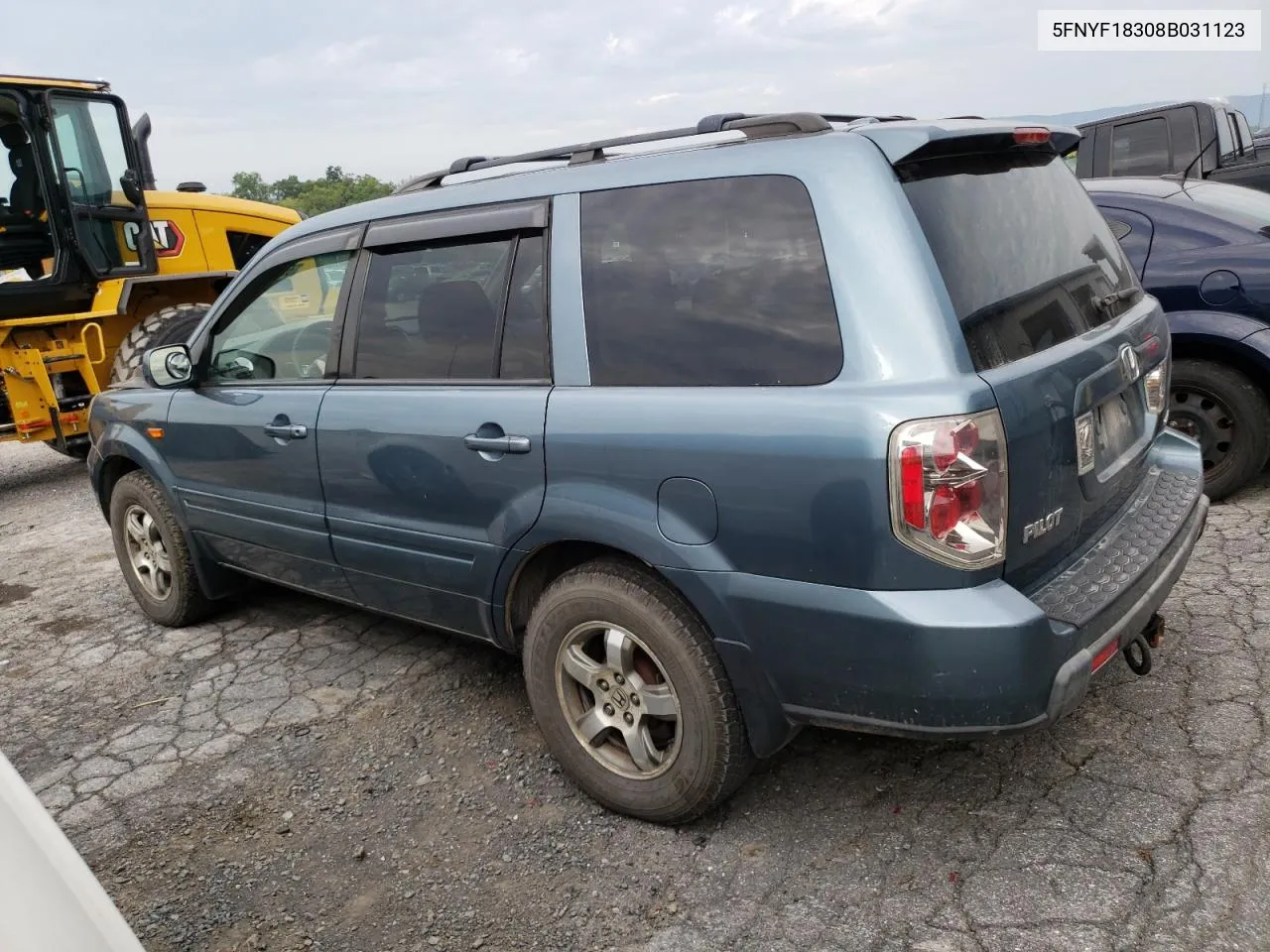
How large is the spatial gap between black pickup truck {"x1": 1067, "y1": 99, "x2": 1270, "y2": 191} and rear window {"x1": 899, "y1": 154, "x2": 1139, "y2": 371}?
6.38 m

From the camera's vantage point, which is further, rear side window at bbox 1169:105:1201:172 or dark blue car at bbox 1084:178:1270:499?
rear side window at bbox 1169:105:1201:172

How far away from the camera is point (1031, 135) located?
261 centimetres

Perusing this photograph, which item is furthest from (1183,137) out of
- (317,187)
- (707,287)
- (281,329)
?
(317,187)

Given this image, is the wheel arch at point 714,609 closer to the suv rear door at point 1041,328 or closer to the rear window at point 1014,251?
the suv rear door at point 1041,328

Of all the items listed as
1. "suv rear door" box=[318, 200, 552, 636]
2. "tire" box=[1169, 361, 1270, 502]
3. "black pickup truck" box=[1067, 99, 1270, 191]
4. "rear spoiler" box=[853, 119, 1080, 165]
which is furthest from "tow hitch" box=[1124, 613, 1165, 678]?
"black pickup truck" box=[1067, 99, 1270, 191]

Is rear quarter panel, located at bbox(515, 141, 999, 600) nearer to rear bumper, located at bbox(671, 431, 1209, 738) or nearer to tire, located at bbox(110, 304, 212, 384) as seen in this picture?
rear bumper, located at bbox(671, 431, 1209, 738)

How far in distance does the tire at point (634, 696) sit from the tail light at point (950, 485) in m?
0.66

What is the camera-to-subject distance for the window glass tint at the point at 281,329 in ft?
11.5

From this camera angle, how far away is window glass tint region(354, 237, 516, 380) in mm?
2883

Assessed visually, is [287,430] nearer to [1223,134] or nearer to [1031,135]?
[1031,135]

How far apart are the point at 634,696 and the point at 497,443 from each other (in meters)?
0.82

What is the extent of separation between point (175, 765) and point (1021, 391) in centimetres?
296

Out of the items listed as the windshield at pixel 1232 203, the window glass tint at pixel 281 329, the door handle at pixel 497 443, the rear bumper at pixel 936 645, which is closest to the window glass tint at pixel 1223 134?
the windshield at pixel 1232 203

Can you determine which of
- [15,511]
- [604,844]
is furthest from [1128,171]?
[15,511]
